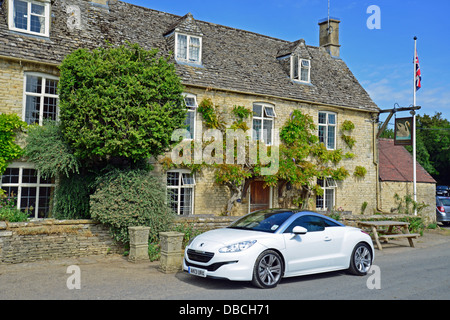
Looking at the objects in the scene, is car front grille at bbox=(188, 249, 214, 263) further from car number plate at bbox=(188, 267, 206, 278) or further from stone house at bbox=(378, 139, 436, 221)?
stone house at bbox=(378, 139, 436, 221)

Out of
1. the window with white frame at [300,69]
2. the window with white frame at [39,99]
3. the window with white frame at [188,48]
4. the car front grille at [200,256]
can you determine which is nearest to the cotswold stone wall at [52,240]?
the car front grille at [200,256]

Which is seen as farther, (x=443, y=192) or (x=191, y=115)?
(x=443, y=192)

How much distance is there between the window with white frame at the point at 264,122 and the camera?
715 inches

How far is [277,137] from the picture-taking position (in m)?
18.6

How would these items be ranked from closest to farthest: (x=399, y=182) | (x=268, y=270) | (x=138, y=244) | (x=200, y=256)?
(x=268, y=270) → (x=200, y=256) → (x=138, y=244) → (x=399, y=182)

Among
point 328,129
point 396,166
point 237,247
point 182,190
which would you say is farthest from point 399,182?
point 237,247

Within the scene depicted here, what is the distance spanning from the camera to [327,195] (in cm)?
2072

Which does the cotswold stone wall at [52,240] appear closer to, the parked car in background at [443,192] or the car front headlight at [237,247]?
the car front headlight at [237,247]

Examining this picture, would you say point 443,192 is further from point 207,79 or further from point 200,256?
point 200,256

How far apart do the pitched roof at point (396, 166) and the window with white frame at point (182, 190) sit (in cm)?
1139

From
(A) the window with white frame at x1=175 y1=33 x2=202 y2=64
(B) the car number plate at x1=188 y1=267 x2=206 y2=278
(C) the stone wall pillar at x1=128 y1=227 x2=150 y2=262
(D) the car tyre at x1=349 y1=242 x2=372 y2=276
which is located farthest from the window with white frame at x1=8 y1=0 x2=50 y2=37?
(D) the car tyre at x1=349 y1=242 x2=372 y2=276

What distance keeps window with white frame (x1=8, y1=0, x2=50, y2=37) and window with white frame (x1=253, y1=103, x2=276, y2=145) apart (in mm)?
8934

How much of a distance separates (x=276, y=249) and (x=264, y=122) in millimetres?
11029
